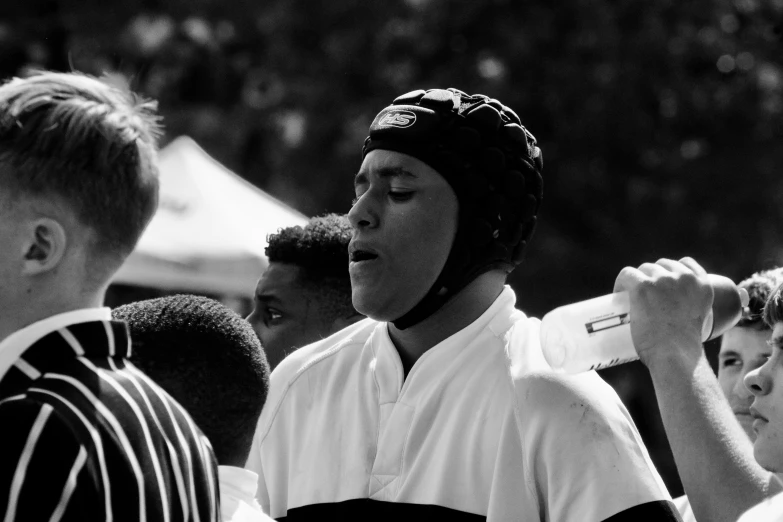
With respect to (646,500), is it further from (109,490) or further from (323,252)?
(323,252)

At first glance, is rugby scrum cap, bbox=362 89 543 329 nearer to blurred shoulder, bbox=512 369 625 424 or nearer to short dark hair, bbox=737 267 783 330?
blurred shoulder, bbox=512 369 625 424

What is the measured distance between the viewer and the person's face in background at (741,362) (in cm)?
413

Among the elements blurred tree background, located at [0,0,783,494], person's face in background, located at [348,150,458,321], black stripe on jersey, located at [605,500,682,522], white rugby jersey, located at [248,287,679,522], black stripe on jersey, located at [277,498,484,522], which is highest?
blurred tree background, located at [0,0,783,494]

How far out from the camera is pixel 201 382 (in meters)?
2.68

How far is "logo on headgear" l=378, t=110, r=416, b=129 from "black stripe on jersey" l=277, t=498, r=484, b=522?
106 cm

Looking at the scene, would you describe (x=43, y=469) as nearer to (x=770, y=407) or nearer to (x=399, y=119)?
(x=399, y=119)

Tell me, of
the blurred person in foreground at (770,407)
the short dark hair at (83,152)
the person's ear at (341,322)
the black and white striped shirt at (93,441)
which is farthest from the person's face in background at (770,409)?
the person's ear at (341,322)

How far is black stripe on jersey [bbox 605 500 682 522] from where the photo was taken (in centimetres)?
277

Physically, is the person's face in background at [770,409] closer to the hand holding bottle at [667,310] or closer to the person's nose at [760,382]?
the person's nose at [760,382]

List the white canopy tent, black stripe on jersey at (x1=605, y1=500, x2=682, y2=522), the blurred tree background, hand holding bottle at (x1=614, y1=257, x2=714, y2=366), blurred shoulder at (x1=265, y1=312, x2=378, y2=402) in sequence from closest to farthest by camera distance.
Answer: black stripe on jersey at (x1=605, y1=500, x2=682, y2=522)
hand holding bottle at (x1=614, y1=257, x2=714, y2=366)
blurred shoulder at (x1=265, y1=312, x2=378, y2=402)
the white canopy tent
the blurred tree background

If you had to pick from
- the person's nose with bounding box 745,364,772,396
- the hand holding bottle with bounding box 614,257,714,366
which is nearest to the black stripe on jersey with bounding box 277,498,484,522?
the hand holding bottle with bounding box 614,257,714,366

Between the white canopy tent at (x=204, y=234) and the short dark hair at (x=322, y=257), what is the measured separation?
7.46 feet

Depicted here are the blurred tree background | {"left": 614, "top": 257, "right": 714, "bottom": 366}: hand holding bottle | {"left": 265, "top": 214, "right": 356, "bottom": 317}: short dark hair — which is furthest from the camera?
the blurred tree background

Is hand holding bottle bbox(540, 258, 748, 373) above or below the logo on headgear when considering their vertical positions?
below
